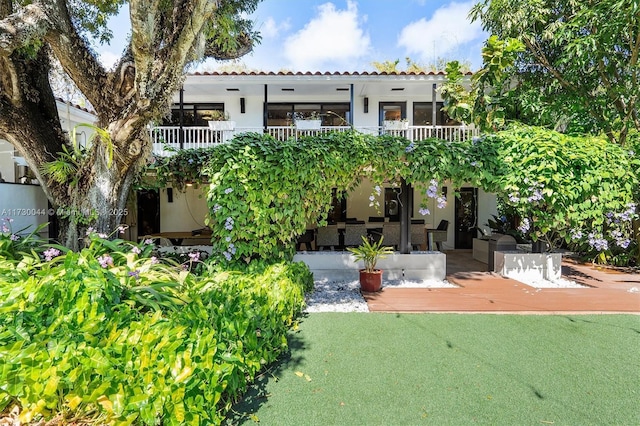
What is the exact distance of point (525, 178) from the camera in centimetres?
636

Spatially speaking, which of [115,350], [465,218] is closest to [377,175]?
[115,350]

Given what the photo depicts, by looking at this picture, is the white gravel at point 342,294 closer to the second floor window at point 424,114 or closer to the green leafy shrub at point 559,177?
the green leafy shrub at point 559,177

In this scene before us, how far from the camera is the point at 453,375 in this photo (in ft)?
10.4

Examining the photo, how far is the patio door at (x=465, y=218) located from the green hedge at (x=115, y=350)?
11073mm

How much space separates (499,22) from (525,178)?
4919 mm

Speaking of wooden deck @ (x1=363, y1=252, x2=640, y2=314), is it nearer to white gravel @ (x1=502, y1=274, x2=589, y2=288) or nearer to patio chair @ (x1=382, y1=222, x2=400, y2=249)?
white gravel @ (x1=502, y1=274, x2=589, y2=288)

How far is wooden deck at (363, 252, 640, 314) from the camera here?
17.0 ft

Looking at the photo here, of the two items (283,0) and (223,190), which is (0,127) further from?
(283,0)

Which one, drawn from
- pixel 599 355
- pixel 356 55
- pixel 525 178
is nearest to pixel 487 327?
pixel 599 355

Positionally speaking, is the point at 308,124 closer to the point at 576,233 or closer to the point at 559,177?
the point at 559,177

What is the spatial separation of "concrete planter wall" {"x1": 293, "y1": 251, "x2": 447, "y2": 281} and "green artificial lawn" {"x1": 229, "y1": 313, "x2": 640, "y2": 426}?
2724mm

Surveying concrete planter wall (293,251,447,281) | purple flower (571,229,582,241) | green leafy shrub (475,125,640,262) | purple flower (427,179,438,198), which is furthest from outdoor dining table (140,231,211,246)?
purple flower (571,229,582,241)

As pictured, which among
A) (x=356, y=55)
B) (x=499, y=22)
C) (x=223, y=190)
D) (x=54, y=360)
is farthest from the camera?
(x=356, y=55)

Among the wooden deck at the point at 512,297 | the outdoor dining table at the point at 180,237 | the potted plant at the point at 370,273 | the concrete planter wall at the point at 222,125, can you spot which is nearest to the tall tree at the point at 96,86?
the outdoor dining table at the point at 180,237
